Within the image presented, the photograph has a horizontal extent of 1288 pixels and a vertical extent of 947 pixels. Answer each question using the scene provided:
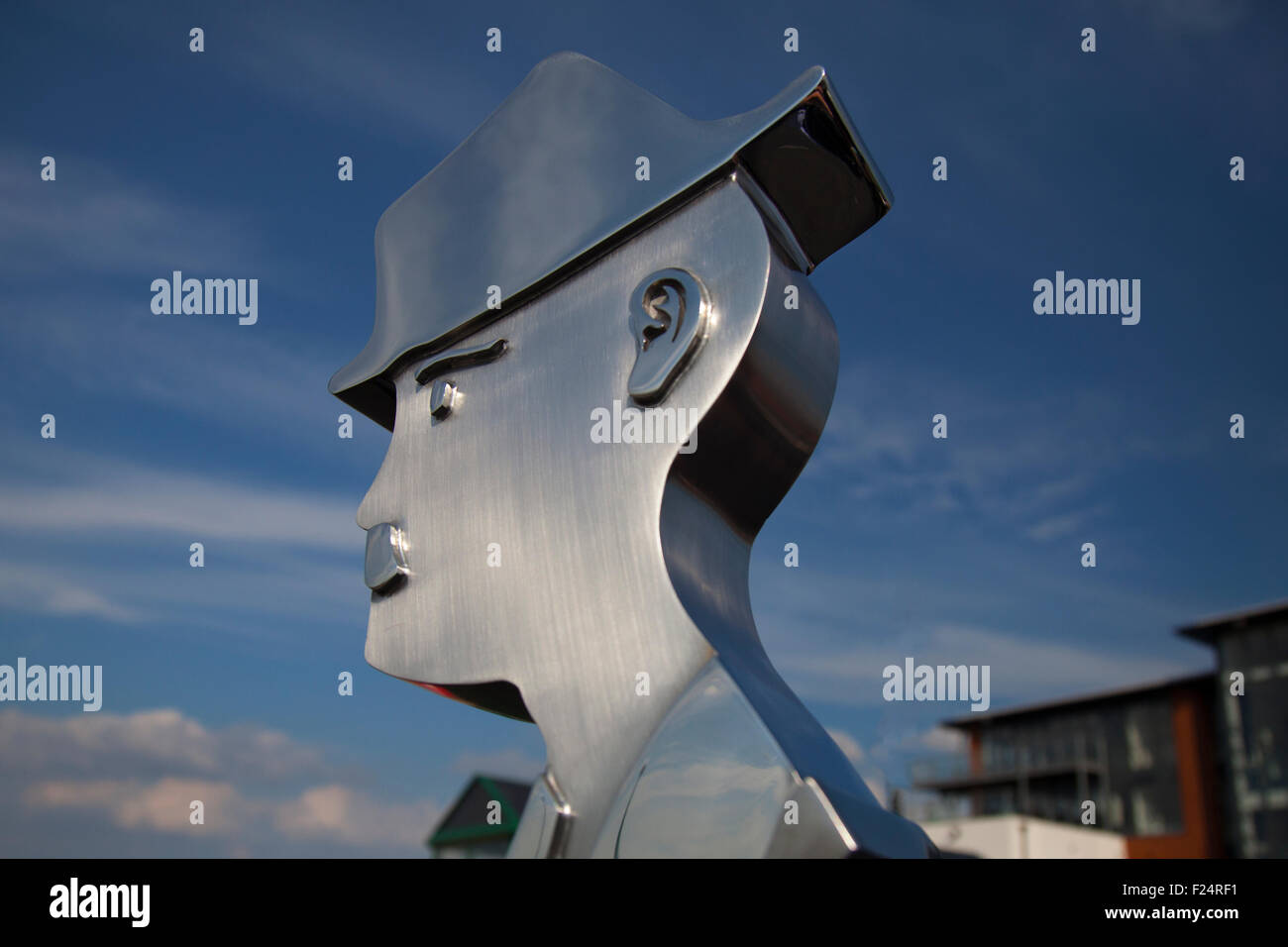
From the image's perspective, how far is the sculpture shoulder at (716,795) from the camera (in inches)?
67.1

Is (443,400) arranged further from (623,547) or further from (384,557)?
(623,547)

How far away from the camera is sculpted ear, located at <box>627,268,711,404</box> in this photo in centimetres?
217

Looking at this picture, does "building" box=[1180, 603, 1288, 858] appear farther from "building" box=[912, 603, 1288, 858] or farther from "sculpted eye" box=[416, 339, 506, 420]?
"sculpted eye" box=[416, 339, 506, 420]

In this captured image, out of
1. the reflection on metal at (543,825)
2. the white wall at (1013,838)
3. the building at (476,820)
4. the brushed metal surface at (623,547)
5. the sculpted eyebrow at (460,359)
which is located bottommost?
the white wall at (1013,838)

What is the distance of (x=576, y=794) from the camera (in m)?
2.06

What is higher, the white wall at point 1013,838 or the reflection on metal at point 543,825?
the reflection on metal at point 543,825

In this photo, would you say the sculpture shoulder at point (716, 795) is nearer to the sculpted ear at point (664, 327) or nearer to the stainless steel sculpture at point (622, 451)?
the stainless steel sculpture at point (622, 451)

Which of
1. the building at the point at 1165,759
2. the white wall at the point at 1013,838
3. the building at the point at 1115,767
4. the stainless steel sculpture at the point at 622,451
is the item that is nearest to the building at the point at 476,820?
the white wall at the point at 1013,838

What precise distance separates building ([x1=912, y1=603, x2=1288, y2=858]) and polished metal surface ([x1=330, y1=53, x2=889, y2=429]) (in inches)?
979

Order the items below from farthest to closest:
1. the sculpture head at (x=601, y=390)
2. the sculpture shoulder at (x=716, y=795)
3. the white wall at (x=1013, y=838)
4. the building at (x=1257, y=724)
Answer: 1. the building at (x=1257, y=724)
2. the white wall at (x=1013, y=838)
3. the sculpture head at (x=601, y=390)
4. the sculpture shoulder at (x=716, y=795)

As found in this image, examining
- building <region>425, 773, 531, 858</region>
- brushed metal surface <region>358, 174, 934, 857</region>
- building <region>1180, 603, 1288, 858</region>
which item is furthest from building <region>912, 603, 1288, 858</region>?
brushed metal surface <region>358, 174, 934, 857</region>

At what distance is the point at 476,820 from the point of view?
1928 centimetres
